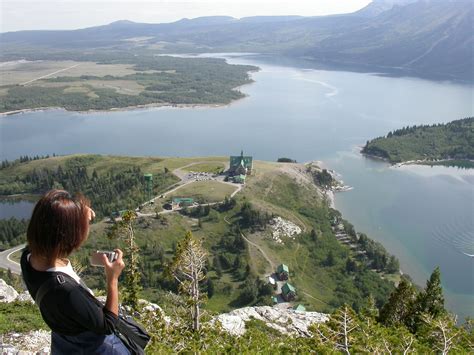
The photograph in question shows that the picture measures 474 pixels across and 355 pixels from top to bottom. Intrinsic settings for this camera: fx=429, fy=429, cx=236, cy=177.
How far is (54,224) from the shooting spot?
2.68 m

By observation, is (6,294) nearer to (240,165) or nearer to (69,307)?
(69,307)

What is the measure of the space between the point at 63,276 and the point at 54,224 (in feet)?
1.09

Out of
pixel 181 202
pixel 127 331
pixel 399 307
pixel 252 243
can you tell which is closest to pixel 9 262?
pixel 181 202

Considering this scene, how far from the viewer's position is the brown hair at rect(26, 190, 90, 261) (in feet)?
8.77

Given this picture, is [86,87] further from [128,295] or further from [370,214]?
[128,295]

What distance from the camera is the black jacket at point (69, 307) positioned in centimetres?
265

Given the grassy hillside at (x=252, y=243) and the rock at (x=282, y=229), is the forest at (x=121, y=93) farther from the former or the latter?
the rock at (x=282, y=229)

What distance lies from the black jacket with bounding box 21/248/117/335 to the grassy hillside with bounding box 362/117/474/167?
84.9 metres

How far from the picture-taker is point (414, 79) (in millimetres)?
184500

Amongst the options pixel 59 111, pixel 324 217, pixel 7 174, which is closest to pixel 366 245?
pixel 324 217

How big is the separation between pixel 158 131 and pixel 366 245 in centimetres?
6724

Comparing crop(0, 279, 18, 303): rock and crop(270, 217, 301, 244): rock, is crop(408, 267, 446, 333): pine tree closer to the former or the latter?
crop(0, 279, 18, 303): rock

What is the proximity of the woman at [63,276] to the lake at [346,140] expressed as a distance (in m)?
43.3

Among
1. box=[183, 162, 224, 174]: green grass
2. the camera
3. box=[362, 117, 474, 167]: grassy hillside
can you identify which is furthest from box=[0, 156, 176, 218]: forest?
the camera
